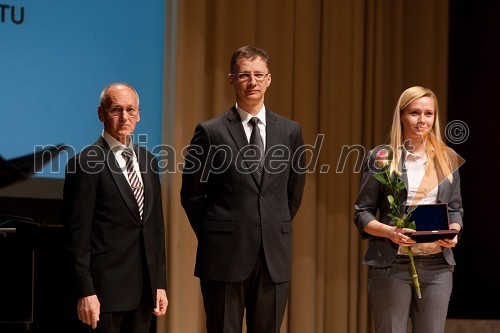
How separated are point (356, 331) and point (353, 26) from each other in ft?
6.76

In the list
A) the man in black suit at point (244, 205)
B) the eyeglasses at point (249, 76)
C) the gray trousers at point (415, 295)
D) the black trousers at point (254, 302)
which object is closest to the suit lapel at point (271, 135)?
the man in black suit at point (244, 205)

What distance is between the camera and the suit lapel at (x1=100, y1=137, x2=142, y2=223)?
302 centimetres

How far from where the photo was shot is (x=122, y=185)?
3.03 metres

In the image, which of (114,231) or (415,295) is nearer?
(114,231)

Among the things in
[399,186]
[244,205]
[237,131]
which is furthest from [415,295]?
[237,131]

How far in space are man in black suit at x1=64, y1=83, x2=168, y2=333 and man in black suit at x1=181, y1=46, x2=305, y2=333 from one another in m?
0.21

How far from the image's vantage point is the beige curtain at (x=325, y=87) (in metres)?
4.84

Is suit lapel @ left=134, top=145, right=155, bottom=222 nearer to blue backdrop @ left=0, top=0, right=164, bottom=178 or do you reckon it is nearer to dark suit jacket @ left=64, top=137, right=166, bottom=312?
dark suit jacket @ left=64, top=137, right=166, bottom=312

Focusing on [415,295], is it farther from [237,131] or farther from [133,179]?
[133,179]

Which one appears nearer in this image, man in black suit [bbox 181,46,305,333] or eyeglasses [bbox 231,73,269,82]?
man in black suit [bbox 181,46,305,333]

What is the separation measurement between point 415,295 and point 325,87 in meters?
2.13

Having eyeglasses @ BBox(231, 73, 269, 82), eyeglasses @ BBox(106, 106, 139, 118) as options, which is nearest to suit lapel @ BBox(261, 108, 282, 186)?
eyeglasses @ BBox(231, 73, 269, 82)

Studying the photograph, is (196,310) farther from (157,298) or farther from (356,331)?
(157,298)

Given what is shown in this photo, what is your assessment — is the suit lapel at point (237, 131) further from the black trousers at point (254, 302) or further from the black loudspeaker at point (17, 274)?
the black loudspeaker at point (17, 274)
